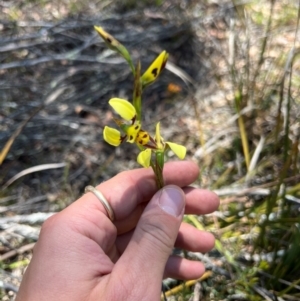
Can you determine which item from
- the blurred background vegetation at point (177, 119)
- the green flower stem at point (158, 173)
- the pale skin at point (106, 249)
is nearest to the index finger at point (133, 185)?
the pale skin at point (106, 249)

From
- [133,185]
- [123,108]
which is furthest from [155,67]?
[133,185]

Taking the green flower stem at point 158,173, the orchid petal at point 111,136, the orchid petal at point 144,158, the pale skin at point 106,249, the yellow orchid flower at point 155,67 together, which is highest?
the yellow orchid flower at point 155,67

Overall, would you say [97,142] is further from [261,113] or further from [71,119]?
[261,113]

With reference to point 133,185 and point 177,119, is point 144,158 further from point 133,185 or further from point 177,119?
point 177,119

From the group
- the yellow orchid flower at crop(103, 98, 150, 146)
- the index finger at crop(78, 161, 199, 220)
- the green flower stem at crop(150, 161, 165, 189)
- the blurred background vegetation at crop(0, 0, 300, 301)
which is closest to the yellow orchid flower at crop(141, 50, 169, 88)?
the yellow orchid flower at crop(103, 98, 150, 146)

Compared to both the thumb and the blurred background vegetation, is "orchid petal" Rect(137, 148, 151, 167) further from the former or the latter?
the blurred background vegetation

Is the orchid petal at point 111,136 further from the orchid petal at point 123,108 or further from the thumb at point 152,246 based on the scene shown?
the thumb at point 152,246

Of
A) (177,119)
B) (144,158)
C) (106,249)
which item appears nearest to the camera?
(144,158)
